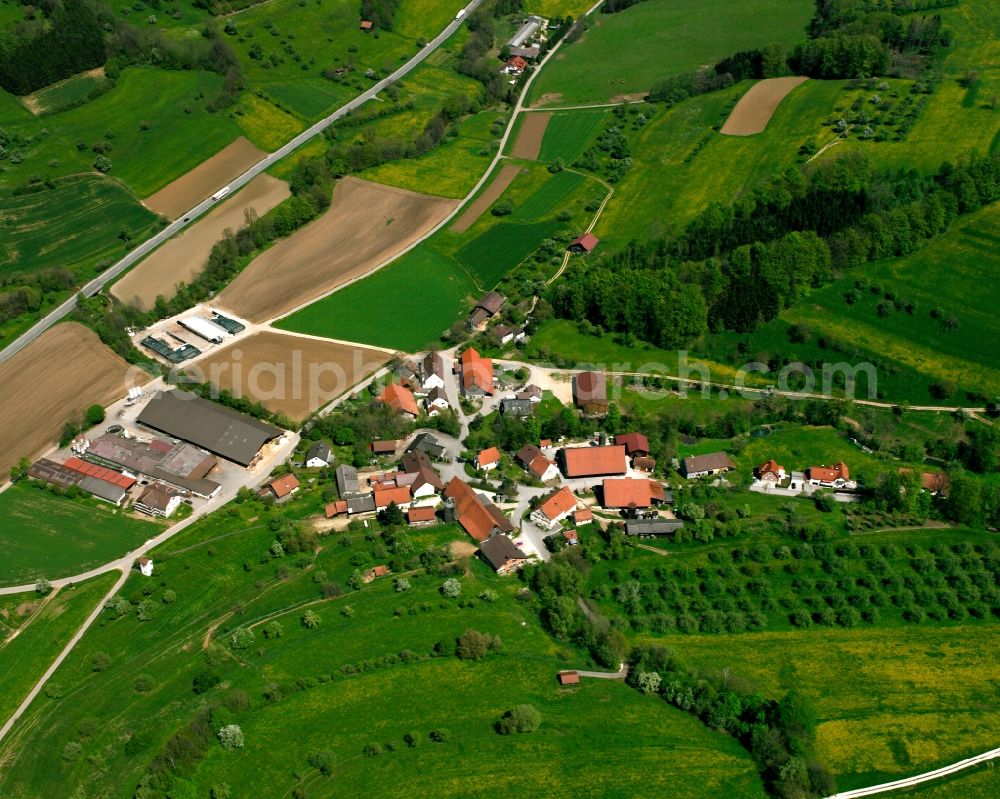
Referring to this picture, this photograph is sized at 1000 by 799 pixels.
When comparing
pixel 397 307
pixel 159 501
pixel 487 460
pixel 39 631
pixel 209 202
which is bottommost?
pixel 487 460

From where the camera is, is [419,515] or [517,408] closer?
[419,515]

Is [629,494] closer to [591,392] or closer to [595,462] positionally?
[595,462]

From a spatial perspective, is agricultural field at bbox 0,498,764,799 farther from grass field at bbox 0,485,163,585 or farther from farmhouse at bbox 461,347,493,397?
farmhouse at bbox 461,347,493,397

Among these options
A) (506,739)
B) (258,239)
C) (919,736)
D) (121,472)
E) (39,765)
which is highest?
(258,239)

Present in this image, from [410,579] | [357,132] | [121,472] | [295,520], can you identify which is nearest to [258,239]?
[357,132]

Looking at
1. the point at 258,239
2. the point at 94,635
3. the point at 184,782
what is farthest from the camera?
the point at 258,239

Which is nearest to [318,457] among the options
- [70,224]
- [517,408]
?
[517,408]

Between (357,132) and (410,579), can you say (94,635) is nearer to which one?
(410,579)

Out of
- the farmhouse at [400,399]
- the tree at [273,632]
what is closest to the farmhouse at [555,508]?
the farmhouse at [400,399]
